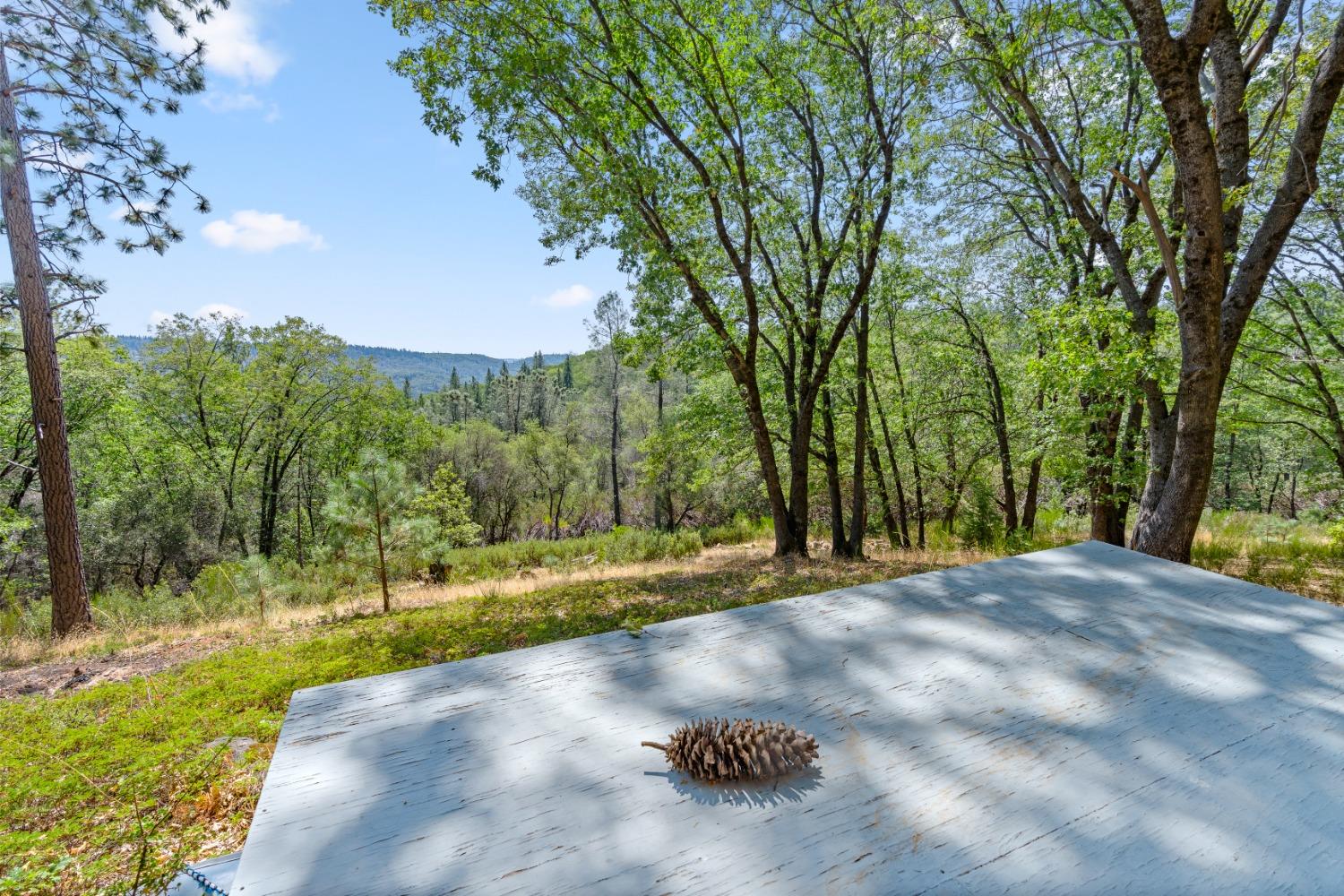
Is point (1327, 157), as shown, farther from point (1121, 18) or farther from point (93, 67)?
point (93, 67)

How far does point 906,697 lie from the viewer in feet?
4.83

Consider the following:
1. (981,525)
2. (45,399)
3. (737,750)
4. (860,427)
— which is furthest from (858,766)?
(981,525)

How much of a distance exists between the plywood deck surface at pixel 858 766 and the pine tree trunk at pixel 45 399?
9312 mm

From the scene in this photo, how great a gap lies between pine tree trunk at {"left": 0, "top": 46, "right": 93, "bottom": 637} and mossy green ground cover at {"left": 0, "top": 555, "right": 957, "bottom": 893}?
13.8 ft

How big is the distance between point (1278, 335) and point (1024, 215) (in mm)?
4032

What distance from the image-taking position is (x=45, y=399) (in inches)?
299

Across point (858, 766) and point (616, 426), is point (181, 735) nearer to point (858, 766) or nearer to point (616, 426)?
point (858, 766)

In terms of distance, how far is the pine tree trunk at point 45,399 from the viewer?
748cm

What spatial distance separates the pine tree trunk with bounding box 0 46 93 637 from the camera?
24.5ft

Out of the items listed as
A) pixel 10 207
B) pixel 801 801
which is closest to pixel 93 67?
pixel 10 207

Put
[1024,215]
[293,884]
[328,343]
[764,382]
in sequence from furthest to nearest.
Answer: [328,343] → [764,382] → [1024,215] → [293,884]

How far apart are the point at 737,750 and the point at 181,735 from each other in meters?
3.99

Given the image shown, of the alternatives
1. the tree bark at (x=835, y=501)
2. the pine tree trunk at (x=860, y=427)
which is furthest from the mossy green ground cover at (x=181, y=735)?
the pine tree trunk at (x=860, y=427)

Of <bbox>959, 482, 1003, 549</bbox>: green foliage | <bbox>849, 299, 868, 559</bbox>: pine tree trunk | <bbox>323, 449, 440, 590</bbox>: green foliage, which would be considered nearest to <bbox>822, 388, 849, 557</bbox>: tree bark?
<bbox>849, 299, 868, 559</bbox>: pine tree trunk
